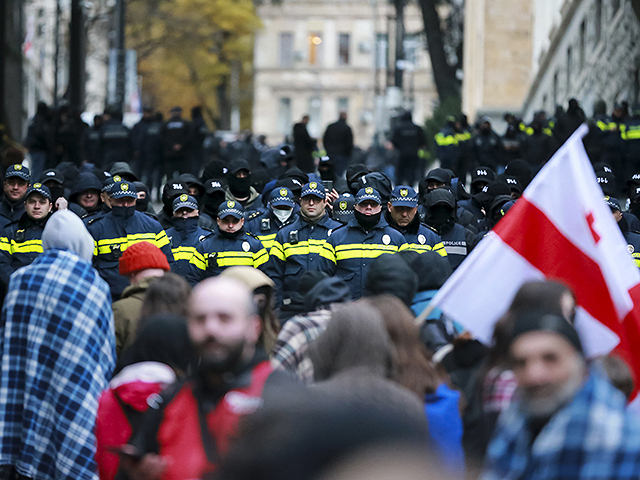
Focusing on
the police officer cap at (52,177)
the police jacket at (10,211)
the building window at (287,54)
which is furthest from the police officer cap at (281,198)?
the building window at (287,54)

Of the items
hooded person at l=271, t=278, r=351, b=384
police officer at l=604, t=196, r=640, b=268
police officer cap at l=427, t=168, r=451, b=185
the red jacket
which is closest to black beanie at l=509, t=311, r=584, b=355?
the red jacket

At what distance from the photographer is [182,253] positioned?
11070 millimetres

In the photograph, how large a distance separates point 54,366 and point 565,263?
2816 millimetres

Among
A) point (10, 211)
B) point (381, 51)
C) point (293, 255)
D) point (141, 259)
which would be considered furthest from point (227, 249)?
point (381, 51)

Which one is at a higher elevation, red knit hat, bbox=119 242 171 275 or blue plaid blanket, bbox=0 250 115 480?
A: red knit hat, bbox=119 242 171 275

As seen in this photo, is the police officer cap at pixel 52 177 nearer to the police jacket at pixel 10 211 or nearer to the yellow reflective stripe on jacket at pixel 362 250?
the police jacket at pixel 10 211

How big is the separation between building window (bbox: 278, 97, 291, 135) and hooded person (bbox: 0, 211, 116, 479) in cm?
8672

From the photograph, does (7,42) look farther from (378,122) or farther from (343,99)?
(343,99)

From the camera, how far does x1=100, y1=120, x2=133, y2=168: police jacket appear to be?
2242 centimetres

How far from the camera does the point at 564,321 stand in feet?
12.8

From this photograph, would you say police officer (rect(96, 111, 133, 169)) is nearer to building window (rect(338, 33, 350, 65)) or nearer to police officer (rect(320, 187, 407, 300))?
police officer (rect(320, 187, 407, 300))

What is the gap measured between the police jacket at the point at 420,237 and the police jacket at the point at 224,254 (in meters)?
1.23

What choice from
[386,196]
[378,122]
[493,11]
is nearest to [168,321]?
[386,196]

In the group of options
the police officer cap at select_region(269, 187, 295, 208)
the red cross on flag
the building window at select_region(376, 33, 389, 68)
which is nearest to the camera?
the red cross on flag
